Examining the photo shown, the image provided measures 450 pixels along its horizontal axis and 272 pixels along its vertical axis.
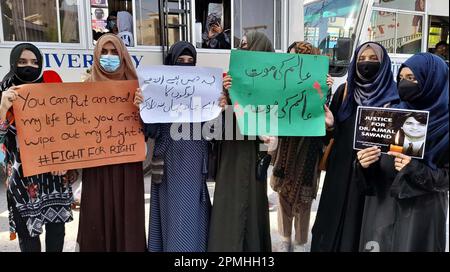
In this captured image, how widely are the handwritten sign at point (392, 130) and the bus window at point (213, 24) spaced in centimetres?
257

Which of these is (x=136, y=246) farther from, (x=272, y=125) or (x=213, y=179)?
(x=272, y=125)

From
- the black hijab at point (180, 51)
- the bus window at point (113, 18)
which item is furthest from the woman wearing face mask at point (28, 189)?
the bus window at point (113, 18)

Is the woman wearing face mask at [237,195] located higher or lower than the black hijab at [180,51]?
lower

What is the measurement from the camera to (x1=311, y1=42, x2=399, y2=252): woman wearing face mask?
1.92 metres

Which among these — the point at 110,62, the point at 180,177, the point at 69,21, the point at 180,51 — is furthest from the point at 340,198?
the point at 69,21

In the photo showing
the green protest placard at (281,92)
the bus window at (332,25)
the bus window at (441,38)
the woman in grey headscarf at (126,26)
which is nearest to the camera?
the bus window at (441,38)

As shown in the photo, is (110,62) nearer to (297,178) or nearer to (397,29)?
(297,178)

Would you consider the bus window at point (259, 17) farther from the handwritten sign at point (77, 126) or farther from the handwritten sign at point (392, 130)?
the handwritten sign at point (392, 130)

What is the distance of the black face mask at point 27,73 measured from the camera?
2.05 m

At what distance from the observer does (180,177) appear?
2158 millimetres

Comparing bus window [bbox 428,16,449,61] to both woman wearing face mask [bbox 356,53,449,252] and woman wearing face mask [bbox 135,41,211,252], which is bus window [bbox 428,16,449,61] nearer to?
woman wearing face mask [bbox 356,53,449,252]

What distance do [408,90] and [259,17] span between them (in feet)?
9.64

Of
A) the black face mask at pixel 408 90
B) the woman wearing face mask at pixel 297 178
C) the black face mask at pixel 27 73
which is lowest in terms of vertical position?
the woman wearing face mask at pixel 297 178
